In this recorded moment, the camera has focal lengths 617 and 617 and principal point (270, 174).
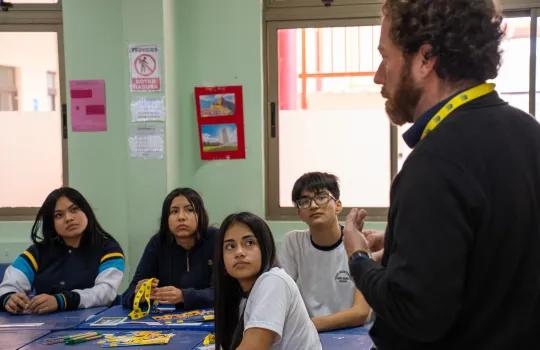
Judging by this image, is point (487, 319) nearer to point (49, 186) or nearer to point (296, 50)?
point (296, 50)

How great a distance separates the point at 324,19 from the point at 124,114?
1.40m

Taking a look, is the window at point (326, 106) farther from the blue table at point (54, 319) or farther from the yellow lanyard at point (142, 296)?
the blue table at point (54, 319)

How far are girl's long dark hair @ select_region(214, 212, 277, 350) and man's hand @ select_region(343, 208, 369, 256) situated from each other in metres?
0.89

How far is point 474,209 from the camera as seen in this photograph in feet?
2.91

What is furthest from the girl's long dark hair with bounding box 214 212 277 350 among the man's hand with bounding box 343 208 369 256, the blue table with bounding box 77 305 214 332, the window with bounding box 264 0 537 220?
the window with bounding box 264 0 537 220

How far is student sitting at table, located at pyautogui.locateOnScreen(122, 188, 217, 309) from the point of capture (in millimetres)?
2902

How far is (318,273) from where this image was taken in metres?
2.69

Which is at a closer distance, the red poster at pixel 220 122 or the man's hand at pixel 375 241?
the man's hand at pixel 375 241

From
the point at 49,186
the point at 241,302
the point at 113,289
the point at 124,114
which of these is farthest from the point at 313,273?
the point at 49,186

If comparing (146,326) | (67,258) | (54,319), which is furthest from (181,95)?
(146,326)

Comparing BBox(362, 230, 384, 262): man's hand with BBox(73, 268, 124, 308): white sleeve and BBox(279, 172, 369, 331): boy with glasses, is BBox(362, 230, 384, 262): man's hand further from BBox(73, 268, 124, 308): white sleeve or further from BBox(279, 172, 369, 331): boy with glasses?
BBox(73, 268, 124, 308): white sleeve

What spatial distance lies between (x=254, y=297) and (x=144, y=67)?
7.13ft

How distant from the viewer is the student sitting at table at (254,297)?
1818 mm

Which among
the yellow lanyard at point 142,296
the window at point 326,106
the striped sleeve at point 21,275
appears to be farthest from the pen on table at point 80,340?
the window at point 326,106
